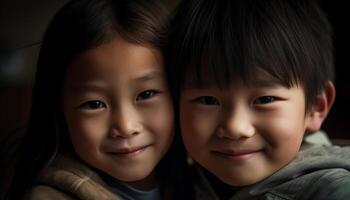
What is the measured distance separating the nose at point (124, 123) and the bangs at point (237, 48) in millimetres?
111

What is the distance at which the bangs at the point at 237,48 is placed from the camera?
2.47 ft

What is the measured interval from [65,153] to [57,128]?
5cm

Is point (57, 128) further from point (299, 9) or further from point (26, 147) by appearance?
point (299, 9)

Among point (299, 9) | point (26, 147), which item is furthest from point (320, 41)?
point (26, 147)

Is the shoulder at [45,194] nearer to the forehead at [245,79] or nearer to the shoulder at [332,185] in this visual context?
the forehead at [245,79]

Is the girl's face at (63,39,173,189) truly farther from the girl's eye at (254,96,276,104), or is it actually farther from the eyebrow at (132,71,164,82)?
the girl's eye at (254,96,276,104)

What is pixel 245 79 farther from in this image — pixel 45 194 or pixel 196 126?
pixel 45 194

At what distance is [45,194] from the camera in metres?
0.83

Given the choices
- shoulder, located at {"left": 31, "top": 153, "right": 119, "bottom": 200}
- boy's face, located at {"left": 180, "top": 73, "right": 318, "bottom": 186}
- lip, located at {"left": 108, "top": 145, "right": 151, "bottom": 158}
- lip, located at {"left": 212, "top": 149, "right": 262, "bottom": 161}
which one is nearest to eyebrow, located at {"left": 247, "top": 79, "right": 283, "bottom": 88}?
boy's face, located at {"left": 180, "top": 73, "right": 318, "bottom": 186}

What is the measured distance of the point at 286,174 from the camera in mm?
772

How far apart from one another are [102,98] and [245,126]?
0.26 metres

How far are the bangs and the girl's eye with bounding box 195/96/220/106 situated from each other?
0.03 metres

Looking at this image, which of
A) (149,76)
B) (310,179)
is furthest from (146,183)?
(310,179)

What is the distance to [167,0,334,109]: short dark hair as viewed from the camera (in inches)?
29.7
